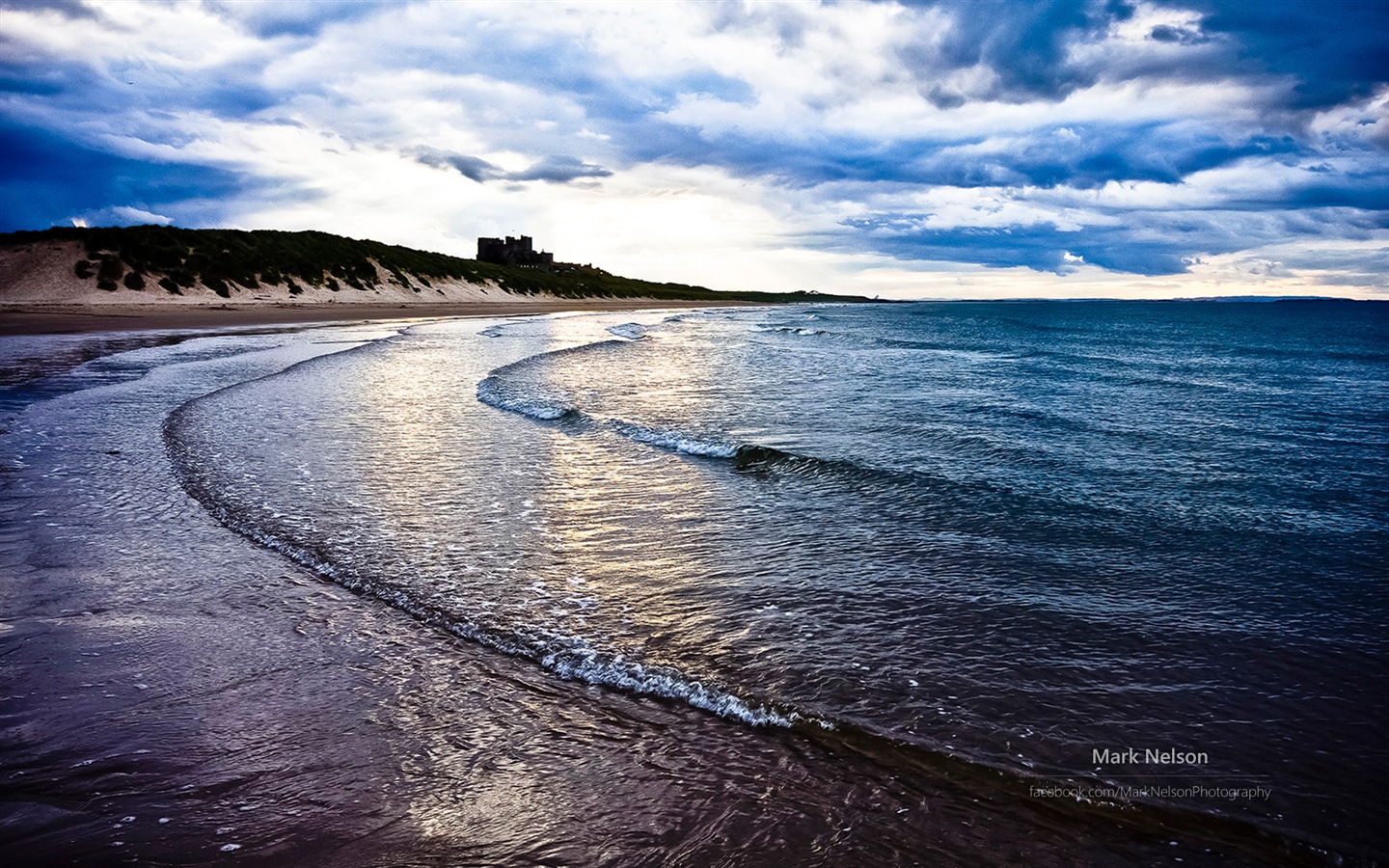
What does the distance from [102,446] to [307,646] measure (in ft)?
28.8

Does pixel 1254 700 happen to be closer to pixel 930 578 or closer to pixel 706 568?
pixel 930 578

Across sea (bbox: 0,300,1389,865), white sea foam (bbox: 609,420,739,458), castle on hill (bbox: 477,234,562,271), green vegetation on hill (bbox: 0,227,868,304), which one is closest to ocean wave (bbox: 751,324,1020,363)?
sea (bbox: 0,300,1389,865)

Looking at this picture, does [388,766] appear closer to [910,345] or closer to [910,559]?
[910,559]

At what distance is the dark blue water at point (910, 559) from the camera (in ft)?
14.7

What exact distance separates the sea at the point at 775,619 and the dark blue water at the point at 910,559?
4 cm

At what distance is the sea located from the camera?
11.9 feet

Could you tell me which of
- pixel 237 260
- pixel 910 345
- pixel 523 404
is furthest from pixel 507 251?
pixel 523 404

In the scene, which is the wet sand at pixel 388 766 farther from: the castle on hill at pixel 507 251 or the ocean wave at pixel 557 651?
the castle on hill at pixel 507 251

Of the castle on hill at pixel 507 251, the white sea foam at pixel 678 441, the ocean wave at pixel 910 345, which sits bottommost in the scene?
the white sea foam at pixel 678 441

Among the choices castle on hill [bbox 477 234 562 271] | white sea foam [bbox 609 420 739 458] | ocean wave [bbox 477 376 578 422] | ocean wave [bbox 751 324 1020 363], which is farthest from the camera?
castle on hill [bbox 477 234 562 271]

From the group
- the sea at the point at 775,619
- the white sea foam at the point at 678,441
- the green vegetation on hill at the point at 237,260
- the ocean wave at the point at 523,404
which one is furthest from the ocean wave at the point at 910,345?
the green vegetation on hill at the point at 237,260

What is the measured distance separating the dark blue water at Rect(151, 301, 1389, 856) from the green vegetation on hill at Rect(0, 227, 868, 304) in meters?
43.6

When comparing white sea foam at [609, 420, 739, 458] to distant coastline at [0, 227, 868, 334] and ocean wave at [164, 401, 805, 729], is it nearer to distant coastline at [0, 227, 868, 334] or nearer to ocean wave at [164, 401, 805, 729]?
ocean wave at [164, 401, 805, 729]

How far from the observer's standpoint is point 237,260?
5972cm
